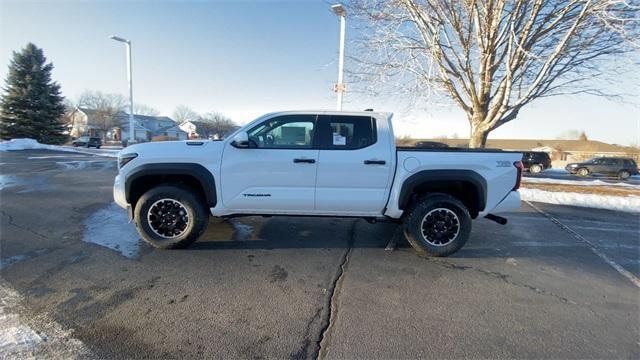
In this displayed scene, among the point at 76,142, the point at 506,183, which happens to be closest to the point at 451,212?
the point at 506,183

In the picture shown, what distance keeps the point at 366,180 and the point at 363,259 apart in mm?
1064

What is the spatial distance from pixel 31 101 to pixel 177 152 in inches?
1485

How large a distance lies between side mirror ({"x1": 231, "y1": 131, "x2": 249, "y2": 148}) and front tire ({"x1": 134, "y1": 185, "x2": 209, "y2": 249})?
3.11 feet

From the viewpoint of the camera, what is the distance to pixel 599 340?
2646 millimetres

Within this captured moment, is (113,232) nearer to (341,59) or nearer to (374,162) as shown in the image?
(374,162)

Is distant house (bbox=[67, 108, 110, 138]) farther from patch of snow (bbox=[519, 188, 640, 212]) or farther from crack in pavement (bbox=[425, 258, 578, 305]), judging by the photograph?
crack in pavement (bbox=[425, 258, 578, 305])

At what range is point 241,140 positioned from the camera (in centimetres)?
411

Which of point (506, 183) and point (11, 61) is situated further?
point (11, 61)

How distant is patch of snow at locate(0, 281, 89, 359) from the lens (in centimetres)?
223

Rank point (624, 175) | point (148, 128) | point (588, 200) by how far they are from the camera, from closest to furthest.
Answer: point (588, 200)
point (624, 175)
point (148, 128)

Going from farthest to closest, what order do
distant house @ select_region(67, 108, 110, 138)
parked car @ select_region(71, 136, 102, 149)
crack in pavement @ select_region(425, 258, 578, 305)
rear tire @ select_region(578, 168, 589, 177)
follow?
1. distant house @ select_region(67, 108, 110, 138)
2. parked car @ select_region(71, 136, 102, 149)
3. rear tire @ select_region(578, 168, 589, 177)
4. crack in pavement @ select_region(425, 258, 578, 305)

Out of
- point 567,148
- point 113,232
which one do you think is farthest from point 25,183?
point 567,148

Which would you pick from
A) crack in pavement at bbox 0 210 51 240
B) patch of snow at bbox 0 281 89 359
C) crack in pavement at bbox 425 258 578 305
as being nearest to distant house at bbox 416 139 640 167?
crack in pavement at bbox 425 258 578 305

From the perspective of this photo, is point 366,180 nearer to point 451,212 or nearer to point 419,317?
point 451,212
